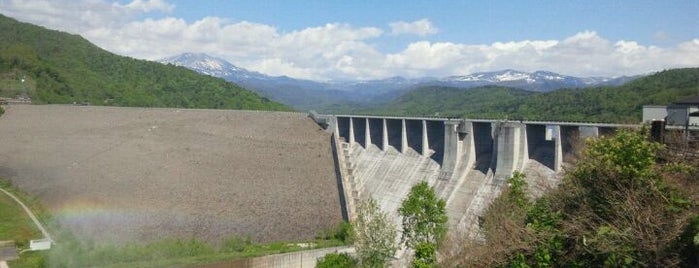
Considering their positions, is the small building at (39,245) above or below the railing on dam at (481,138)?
below

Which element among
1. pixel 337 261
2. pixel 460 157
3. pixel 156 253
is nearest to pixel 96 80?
pixel 156 253

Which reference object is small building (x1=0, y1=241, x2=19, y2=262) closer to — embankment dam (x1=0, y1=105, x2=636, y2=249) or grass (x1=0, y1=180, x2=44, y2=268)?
grass (x1=0, y1=180, x2=44, y2=268)

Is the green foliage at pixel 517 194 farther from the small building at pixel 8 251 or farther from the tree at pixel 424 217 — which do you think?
the small building at pixel 8 251

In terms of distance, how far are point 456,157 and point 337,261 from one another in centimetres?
884

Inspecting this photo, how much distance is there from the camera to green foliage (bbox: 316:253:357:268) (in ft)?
77.4

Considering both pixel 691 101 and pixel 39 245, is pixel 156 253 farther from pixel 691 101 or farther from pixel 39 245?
pixel 691 101

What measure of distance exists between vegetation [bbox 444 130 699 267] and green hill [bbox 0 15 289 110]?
50980mm

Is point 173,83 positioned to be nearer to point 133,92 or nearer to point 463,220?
point 133,92

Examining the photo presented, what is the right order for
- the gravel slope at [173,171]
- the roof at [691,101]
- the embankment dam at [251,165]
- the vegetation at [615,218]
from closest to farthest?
the vegetation at [615,218] < the roof at [691,101] < the embankment dam at [251,165] < the gravel slope at [173,171]

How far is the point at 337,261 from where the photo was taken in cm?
2381

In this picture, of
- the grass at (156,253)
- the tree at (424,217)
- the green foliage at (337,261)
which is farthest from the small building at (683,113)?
the grass at (156,253)

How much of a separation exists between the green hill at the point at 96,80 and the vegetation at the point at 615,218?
167 ft

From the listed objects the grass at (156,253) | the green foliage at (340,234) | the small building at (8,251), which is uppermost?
the small building at (8,251)

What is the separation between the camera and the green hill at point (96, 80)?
59.8 metres
